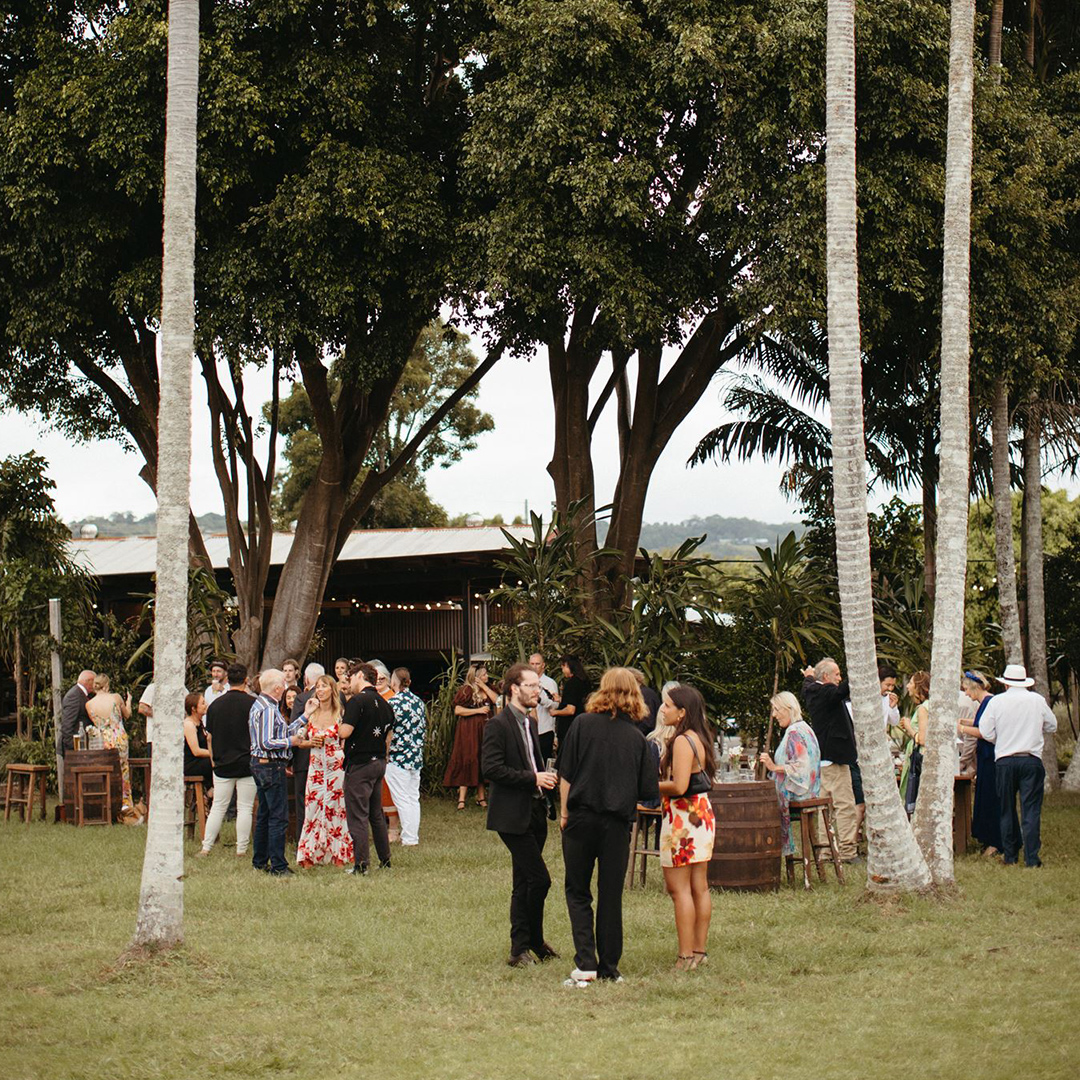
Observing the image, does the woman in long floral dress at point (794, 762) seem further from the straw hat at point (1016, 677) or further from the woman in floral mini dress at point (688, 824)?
the woman in floral mini dress at point (688, 824)

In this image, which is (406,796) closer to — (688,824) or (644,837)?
(644,837)

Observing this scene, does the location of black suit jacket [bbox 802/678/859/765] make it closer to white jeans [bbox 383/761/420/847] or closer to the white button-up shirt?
the white button-up shirt

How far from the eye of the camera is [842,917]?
10.3 meters

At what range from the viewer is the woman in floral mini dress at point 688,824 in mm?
8562

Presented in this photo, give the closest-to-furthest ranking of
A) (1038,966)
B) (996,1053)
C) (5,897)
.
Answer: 1. (996,1053)
2. (1038,966)
3. (5,897)

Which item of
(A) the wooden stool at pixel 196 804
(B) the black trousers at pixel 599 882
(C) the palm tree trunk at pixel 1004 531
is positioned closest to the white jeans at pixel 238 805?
(A) the wooden stool at pixel 196 804

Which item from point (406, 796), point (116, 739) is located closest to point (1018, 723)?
point (406, 796)

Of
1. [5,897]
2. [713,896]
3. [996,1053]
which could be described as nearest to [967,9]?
[713,896]

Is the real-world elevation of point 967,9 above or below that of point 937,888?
above

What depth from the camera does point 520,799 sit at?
8742 mm

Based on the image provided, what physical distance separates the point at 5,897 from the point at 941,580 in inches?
317

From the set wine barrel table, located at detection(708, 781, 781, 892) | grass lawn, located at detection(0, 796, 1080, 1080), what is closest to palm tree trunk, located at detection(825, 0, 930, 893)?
grass lawn, located at detection(0, 796, 1080, 1080)

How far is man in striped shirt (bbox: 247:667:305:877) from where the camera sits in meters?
12.6

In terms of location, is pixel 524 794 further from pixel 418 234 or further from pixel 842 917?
pixel 418 234
